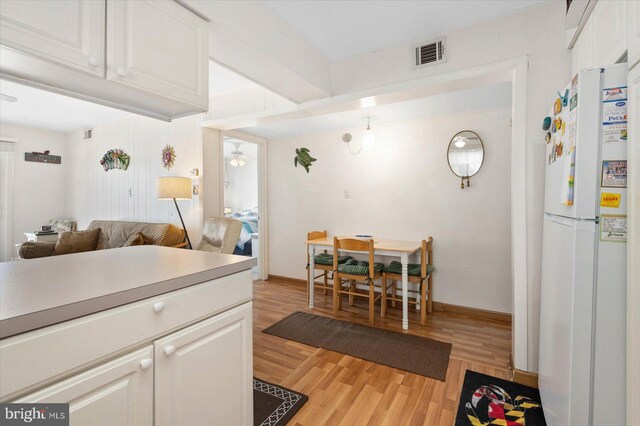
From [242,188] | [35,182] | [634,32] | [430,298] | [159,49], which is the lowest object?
[430,298]

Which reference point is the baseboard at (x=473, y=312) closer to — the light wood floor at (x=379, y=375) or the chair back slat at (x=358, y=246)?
the light wood floor at (x=379, y=375)

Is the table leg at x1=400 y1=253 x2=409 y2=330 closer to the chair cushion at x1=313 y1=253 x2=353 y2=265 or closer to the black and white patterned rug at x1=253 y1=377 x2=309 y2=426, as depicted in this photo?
Result: the chair cushion at x1=313 y1=253 x2=353 y2=265

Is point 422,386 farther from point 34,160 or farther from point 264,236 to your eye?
point 34,160

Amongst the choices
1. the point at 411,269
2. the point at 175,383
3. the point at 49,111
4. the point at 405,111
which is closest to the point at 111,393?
the point at 175,383

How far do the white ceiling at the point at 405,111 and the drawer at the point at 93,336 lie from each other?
2705 mm

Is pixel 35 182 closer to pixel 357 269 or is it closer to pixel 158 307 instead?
pixel 357 269

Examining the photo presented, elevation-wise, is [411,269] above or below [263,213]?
below

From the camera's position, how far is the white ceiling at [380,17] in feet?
5.95

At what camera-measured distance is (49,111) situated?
405cm

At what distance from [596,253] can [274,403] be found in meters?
1.79

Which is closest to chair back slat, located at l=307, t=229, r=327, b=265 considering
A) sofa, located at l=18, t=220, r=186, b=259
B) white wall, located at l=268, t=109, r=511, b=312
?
white wall, located at l=268, t=109, r=511, b=312

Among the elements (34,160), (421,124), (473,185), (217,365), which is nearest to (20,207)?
(34,160)

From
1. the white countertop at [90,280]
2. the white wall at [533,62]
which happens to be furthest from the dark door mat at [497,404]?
the white countertop at [90,280]

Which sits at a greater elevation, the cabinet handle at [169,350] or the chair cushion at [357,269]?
the cabinet handle at [169,350]
